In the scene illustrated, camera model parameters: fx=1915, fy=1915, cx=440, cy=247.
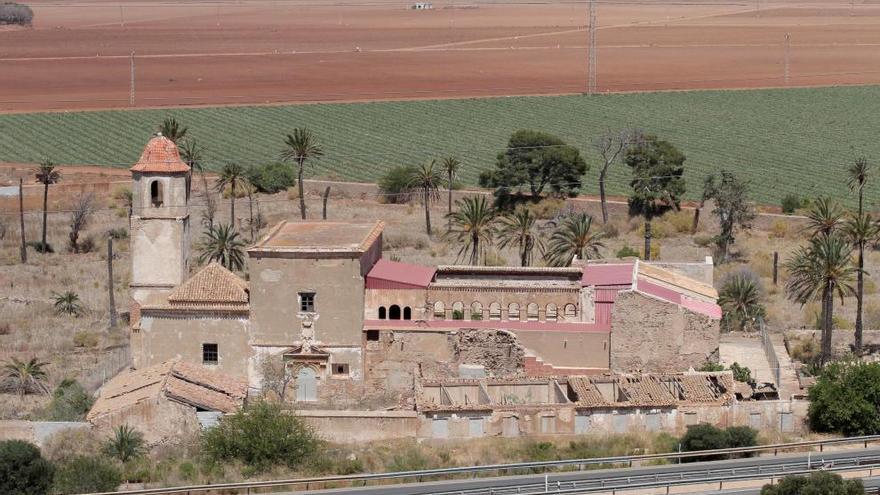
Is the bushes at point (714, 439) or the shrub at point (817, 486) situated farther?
the bushes at point (714, 439)

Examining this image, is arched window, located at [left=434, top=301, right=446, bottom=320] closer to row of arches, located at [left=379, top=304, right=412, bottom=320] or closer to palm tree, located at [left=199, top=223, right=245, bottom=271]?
row of arches, located at [left=379, top=304, right=412, bottom=320]

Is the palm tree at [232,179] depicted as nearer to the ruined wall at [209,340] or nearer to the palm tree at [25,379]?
the palm tree at [25,379]

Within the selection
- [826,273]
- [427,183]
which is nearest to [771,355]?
[826,273]

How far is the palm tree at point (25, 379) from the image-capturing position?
2473 inches

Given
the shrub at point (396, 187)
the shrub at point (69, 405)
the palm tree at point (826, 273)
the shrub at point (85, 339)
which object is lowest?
the shrub at point (69, 405)

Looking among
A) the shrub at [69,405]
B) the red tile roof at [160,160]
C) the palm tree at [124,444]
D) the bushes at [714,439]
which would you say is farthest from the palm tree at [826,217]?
the palm tree at [124,444]

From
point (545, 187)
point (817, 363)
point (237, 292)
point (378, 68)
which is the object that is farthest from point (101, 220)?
point (378, 68)

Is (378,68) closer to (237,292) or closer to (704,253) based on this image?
(704,253)

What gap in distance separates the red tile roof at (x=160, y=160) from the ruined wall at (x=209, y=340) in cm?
597

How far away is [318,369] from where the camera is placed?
59906mm

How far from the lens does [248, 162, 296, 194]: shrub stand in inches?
4038

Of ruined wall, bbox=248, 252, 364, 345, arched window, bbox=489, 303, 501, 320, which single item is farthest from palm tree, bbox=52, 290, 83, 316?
arched window, bbox=489, 303, 501, 320

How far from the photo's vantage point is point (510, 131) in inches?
5032

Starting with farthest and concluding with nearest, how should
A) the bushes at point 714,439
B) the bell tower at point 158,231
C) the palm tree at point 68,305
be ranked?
the palm tree at point 68,305
the bell tower at point 158,231
the bushes at point 714,439
